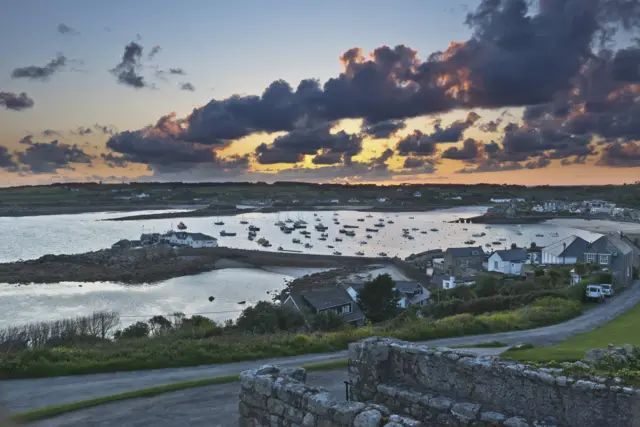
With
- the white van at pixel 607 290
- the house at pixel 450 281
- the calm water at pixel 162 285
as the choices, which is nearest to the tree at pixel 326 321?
the calm water at pixel 162 285

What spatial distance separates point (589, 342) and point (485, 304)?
1167 centimetres

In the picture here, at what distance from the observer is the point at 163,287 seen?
53594mm

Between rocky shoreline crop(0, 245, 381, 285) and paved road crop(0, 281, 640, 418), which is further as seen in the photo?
rocky shoreline crop(0, 245, 381, 285)

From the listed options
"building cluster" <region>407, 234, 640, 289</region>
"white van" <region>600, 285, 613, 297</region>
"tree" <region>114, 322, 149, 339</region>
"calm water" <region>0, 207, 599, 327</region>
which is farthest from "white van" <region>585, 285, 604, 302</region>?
"tree" <region>114, 322, 149, 339</region>

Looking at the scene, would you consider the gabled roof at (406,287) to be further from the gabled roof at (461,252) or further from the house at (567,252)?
the house at (567,252)

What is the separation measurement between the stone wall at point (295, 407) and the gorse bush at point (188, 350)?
28.9 feet

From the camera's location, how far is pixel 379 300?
3806 cm

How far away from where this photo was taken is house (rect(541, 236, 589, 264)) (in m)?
53.3

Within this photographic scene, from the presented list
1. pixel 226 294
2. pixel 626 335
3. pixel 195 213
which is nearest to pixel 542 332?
pixel 626 335

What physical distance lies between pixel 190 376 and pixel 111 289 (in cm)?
4128

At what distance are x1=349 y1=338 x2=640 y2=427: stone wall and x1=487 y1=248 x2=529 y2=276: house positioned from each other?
49822mm

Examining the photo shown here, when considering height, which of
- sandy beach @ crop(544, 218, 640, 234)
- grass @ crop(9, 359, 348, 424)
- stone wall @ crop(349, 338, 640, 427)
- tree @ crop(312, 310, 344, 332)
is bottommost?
tree @ crop(312, 310, 344, 332)

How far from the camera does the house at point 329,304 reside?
35.2 metres

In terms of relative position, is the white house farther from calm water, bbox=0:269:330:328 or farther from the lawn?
the lawn
